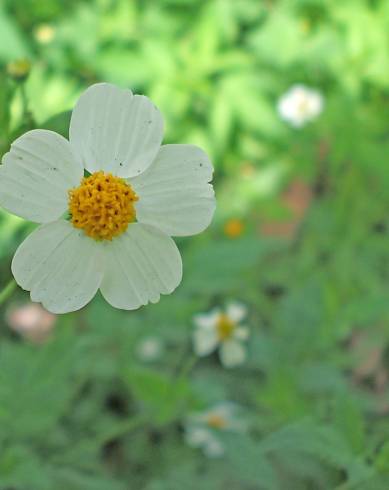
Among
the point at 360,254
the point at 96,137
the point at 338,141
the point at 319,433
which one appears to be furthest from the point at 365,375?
the point at 96,137

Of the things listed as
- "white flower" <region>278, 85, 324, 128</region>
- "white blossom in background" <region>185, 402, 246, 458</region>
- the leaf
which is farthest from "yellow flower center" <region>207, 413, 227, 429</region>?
"white flower" <region>278, 85, 324, 128</region>

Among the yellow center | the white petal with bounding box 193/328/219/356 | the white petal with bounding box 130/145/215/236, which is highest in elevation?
the white petal with bounding box 130/145/215/236

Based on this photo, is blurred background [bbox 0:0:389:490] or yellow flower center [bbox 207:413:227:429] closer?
blurred background [bbox 0:0:389:490]

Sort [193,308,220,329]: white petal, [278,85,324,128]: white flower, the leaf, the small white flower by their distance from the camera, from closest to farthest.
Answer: the leaf → [193,308,220,329]: white petal → the small white flower → [278,85,324,128]: white flower

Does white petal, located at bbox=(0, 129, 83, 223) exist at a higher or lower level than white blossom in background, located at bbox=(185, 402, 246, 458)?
higher

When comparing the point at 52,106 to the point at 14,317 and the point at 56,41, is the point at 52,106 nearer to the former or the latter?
the point at 56,41

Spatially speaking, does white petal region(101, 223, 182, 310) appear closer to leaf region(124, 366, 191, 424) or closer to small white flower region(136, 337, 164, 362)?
leaf region(124, 366, 191, 424)

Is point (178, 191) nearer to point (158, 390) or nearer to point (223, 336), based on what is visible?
point (158, 390)

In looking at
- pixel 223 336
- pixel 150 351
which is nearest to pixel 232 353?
pixel 223 336

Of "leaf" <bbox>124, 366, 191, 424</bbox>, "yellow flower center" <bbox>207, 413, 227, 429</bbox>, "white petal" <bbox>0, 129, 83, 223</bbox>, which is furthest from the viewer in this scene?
"yellow flower center" <bbox>207, 413, 227, 429</bbox>
